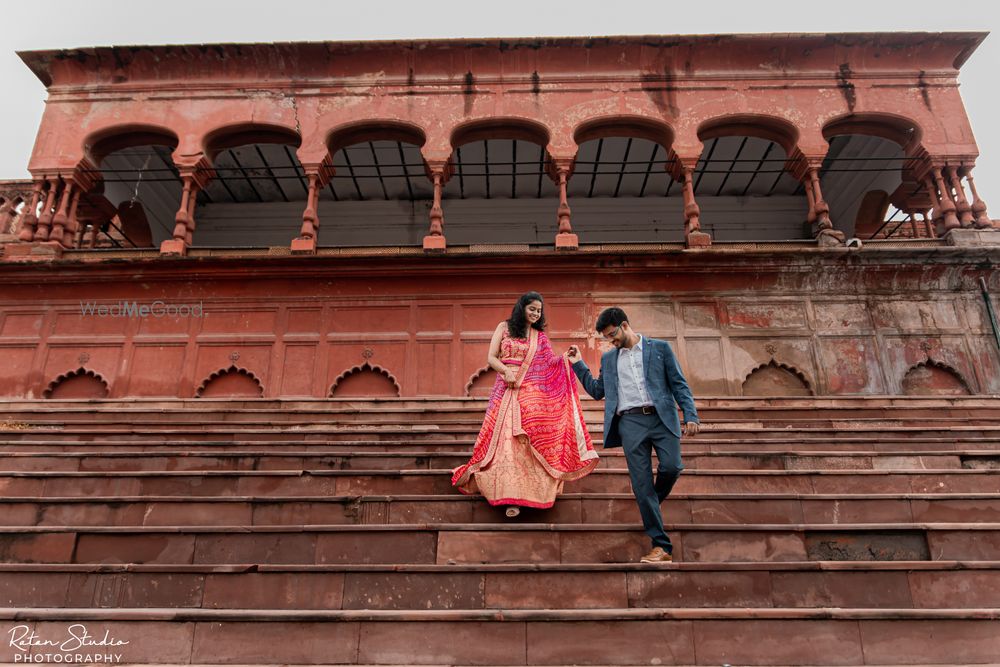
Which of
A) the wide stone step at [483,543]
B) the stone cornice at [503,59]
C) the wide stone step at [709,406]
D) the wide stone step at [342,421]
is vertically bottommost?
the wide stone step at [483,543]

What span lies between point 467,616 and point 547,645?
0.46 m

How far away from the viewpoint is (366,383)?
11.6 m

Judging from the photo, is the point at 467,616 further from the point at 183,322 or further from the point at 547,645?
the point at 183,322

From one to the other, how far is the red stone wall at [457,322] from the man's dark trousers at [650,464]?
6.75 meters

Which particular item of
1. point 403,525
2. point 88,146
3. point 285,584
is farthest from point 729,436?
point 88,146

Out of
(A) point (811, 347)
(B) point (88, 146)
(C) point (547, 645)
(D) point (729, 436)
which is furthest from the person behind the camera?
(B) point (88, 146)

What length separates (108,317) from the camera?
12.0 meters

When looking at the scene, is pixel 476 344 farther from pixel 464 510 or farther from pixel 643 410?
pixel 643 410

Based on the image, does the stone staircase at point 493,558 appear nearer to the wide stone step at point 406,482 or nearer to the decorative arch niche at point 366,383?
the wide stone step at point 406,482

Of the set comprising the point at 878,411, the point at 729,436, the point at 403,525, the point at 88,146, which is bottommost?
the point at 403,525

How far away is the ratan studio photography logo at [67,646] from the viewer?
3.70 meters

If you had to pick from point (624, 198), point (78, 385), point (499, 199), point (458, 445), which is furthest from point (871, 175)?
point (78, 385)

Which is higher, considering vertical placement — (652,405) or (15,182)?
(15,182)

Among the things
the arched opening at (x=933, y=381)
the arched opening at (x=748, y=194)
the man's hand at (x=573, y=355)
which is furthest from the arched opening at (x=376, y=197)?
the man's hand at (x=573, y=355)
